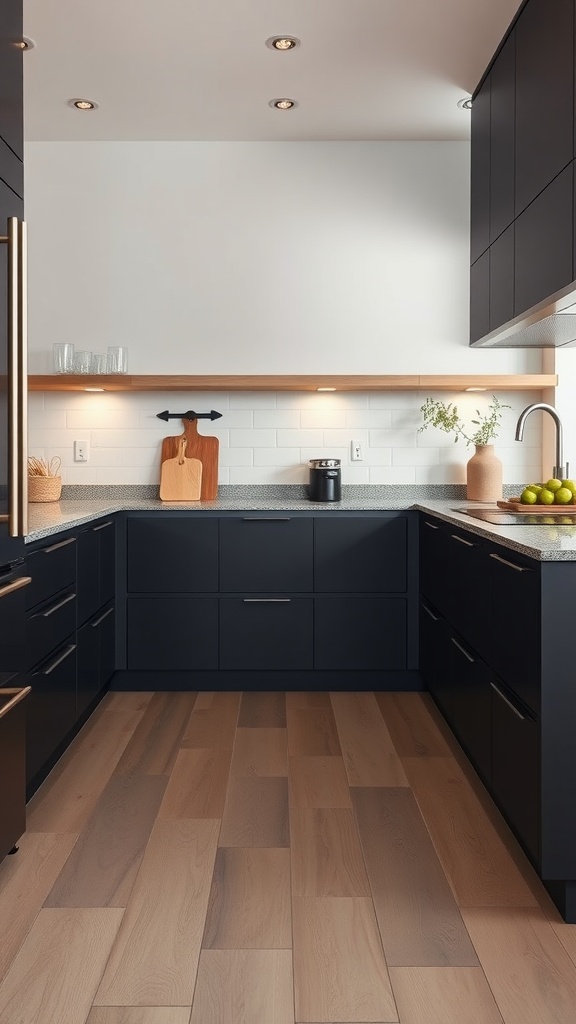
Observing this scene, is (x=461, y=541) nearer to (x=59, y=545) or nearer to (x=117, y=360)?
(x=59, y=545)

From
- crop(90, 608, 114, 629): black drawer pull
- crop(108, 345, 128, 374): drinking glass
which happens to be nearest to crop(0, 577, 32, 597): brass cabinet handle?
crop(90, 608, 114, 629): black drawer pull

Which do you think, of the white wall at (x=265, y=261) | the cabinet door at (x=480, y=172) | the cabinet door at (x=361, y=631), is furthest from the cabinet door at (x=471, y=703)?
the white wall at (x=265, y=261)

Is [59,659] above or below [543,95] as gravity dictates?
below

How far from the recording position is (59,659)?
2.97 metres

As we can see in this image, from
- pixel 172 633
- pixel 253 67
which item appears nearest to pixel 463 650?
pixel 172 633

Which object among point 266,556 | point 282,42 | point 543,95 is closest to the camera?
point 543,95

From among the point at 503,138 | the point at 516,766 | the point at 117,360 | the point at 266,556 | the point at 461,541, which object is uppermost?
the point at 503,138

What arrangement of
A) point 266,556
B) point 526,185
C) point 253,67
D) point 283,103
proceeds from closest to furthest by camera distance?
point 526,185 < point 253,67 < point 283,103 < point 266,556

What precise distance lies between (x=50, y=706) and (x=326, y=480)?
74.4 inches

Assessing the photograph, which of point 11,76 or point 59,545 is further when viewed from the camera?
point 59,545

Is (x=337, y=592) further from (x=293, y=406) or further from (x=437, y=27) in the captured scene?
(x=437, y=27)

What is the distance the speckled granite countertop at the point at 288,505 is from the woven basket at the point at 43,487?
5 cm

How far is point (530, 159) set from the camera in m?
2.94

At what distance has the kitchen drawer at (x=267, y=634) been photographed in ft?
13.2
